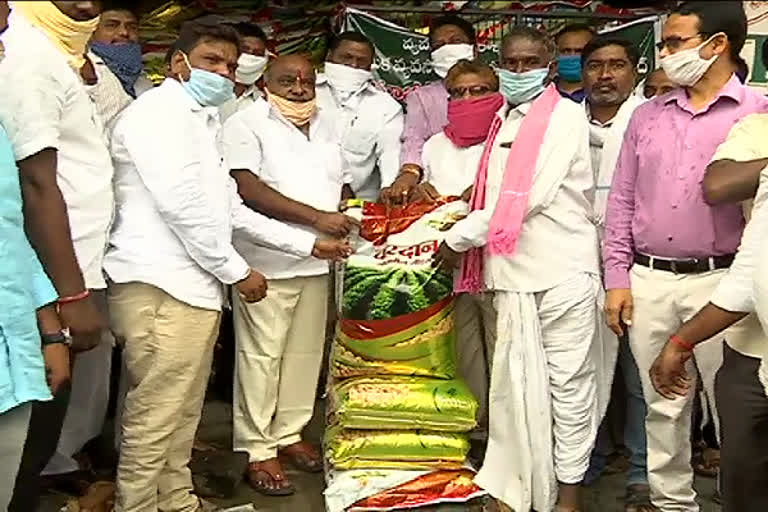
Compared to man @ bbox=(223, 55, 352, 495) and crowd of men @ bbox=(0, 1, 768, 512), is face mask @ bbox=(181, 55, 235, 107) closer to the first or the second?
crowd of men @ bbox=(0, 1, 768, 512)

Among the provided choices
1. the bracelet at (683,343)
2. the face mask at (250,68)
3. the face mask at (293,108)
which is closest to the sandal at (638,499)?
the bracelet at (683,343)

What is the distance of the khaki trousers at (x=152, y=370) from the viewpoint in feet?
9.64

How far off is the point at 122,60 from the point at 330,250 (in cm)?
103

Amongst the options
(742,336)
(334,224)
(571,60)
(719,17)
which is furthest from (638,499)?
(571,60)

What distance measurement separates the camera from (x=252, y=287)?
306 cm

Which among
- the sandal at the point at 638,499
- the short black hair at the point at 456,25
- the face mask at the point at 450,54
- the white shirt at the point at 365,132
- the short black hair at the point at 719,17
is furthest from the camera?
the short black hair at the point at 456,25

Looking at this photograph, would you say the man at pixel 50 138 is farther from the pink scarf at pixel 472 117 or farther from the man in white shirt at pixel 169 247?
the pink scarf at pixel 472 117

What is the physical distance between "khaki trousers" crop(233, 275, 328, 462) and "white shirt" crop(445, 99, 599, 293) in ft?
2.24

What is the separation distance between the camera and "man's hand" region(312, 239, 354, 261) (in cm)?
339

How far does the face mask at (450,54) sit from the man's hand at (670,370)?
1.93 m

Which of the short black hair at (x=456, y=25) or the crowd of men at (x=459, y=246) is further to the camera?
the short black hair at (x=456, y=25)

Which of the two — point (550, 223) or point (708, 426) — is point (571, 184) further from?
point (708, 426)

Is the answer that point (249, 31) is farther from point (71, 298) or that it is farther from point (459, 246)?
point (71, 298)

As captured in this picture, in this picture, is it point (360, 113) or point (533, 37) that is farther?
point (360, 113)
